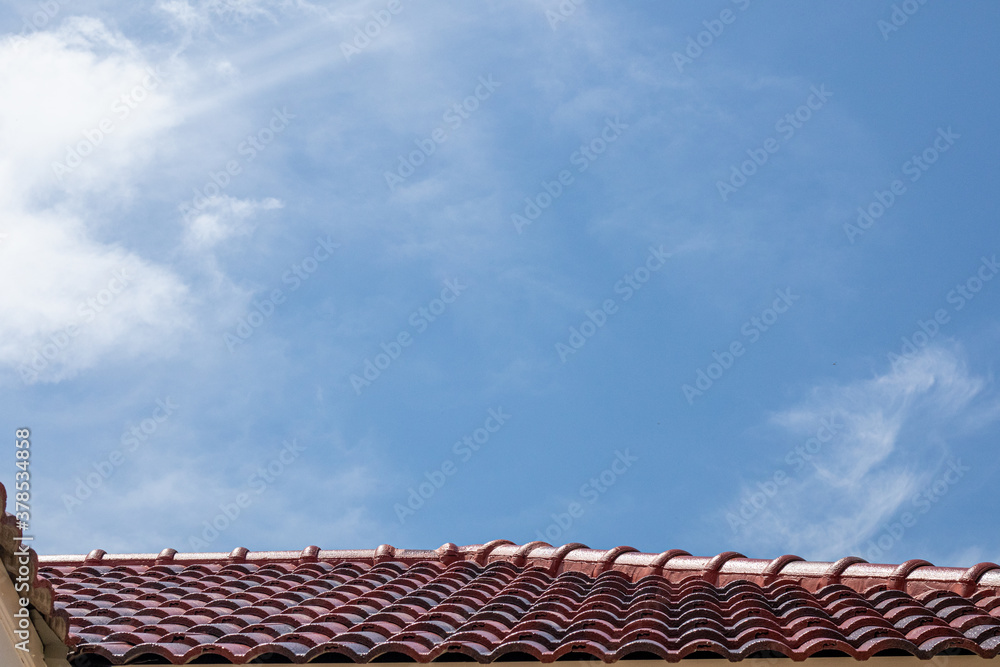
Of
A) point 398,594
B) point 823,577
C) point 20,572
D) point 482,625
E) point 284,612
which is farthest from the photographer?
point 823,577

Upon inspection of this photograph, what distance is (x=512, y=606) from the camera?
707 centimetres

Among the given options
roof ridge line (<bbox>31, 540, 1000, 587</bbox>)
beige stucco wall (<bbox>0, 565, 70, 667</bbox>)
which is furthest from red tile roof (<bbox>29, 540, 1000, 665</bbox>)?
beige stucco wall (<bbox>0, 565, 70, 667</bbox>)

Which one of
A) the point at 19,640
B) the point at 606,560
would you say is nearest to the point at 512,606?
the point at 606,560

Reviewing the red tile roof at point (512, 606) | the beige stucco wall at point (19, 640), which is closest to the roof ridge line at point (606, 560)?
the red tile roof at point (512, 606)

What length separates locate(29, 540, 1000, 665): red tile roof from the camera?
19.3 ft

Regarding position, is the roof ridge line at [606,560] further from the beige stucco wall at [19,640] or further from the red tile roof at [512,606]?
the beige stucco wall at [19,640]

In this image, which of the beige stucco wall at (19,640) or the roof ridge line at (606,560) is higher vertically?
the roof ridge line at (606,560)

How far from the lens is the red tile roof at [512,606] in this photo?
5.89 meters

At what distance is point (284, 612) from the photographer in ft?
23.0

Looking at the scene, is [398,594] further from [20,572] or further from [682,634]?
[20,572]

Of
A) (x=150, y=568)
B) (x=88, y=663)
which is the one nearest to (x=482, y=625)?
(x=88, y=663)

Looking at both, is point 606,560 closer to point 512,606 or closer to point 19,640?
point 512,606

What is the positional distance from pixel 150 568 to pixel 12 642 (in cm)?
419

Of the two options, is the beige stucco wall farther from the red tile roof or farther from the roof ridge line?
the roof ridge line
